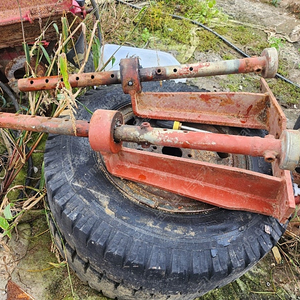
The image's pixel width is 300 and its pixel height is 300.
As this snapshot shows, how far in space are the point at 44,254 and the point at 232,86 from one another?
2.65 m

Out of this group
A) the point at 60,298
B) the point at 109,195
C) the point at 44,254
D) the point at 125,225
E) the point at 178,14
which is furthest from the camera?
the point at 178,14

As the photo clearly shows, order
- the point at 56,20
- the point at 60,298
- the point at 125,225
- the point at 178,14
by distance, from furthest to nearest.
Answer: the point at 178,14
the point at 56,20
the point at 60,298
the point at 125,225

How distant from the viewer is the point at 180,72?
163cm

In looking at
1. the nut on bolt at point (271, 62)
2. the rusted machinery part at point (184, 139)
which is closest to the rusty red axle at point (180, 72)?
the nut on bolt at point (271, 62)

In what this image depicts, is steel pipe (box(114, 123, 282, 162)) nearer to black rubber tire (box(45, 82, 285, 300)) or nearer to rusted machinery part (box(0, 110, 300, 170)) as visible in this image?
rusted machinery part (box(0, 110, 300, 170))

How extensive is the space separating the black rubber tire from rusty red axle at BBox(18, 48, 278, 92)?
1.33 feet

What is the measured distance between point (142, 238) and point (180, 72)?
0.89 m

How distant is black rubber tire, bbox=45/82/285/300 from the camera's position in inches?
51.3

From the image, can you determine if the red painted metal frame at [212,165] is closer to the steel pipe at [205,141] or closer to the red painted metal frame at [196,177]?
the red painted metal frame at [196,177]

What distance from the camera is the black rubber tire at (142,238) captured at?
51.3 inches

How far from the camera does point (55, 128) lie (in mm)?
1407

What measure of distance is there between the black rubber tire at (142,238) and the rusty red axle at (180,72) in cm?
41

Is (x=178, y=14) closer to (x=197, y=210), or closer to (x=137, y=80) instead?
(x=137, y=80)

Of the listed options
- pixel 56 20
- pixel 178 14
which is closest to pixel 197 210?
pixel 56 20
